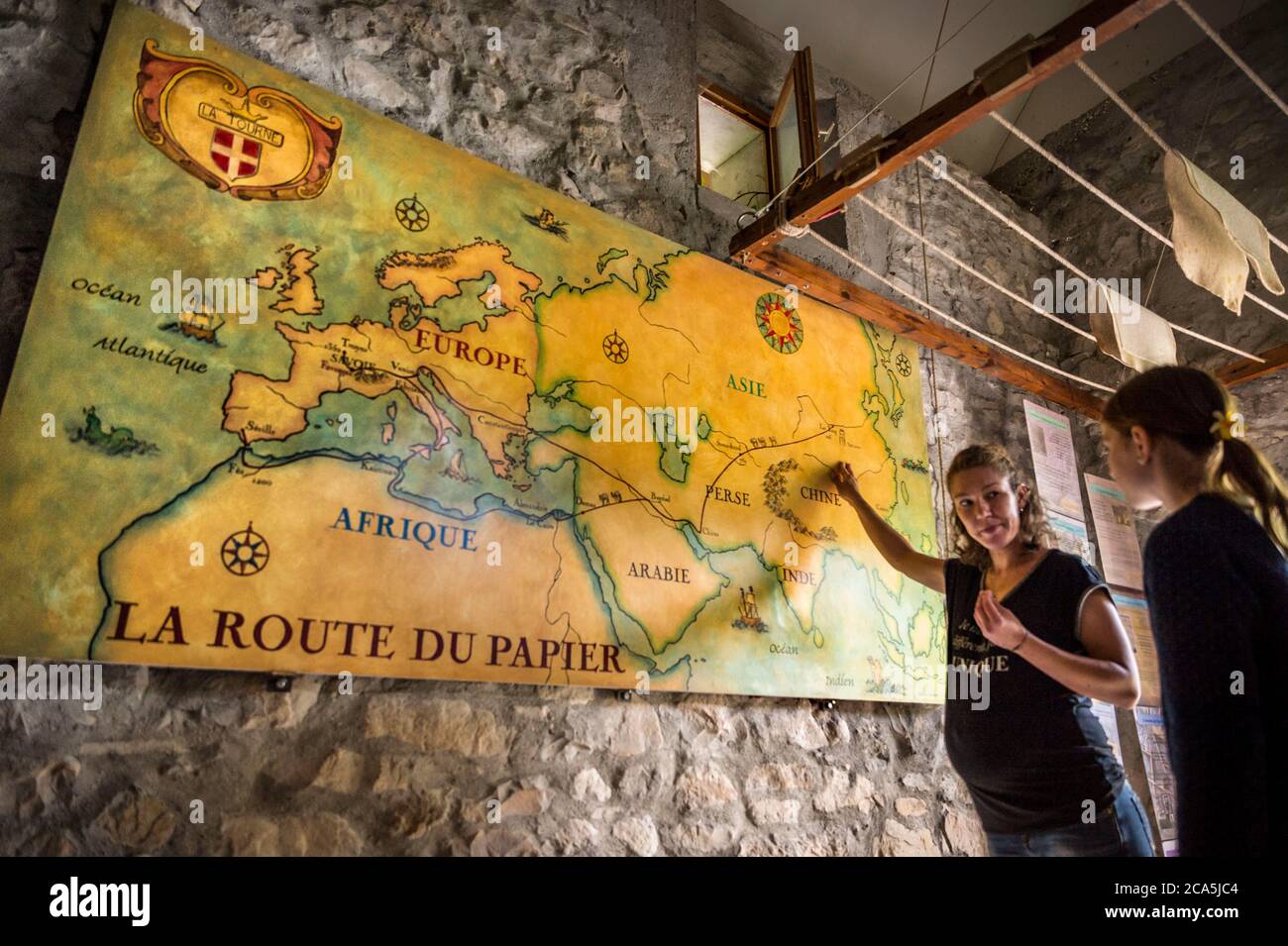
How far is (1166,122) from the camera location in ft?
13.1

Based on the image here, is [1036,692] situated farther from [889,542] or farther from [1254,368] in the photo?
[1254,368]

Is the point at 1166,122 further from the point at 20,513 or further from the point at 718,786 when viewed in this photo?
the point at 20,513

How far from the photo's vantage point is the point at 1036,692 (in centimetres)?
183

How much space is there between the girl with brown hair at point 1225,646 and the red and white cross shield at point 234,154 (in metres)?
1.99

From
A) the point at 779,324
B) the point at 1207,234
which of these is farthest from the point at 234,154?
the point at 1207,234

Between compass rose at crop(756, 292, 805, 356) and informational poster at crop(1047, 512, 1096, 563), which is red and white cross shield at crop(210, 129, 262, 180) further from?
informational poster at crop(1047, 512, 1096, 563)

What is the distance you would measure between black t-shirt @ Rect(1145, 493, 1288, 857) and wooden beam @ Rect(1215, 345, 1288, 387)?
2670mm

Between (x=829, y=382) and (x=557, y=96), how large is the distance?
1.36 m

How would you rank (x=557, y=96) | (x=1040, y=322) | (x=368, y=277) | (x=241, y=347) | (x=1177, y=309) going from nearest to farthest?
(x=241, y=347), (x=368, y=277), (x=557, y=96), (x=1177, y=309), (x=1040, y=322)

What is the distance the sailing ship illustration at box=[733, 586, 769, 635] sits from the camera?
2.27 meters

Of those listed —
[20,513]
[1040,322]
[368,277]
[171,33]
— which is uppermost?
[1040,322]

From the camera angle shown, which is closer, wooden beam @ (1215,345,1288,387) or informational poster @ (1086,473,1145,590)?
wooden beam @ (1215,345,1288,387)

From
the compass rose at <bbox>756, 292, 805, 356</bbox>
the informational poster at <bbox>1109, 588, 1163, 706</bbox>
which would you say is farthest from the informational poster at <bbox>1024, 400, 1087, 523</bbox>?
the compass rose at <bbox>756, 292, 805, 356</bbox>
